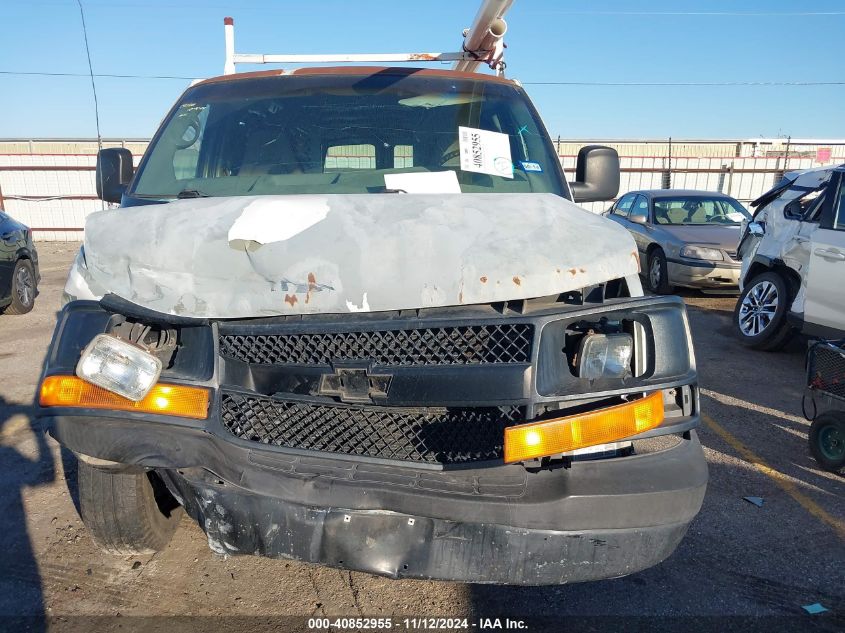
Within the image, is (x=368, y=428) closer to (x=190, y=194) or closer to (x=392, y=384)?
(x=392, y=384)

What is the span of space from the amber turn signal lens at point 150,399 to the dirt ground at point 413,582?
0.95 m

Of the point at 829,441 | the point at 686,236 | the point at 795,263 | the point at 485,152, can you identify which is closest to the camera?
the point at 485,152

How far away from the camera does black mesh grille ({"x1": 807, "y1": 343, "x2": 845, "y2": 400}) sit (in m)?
3.88

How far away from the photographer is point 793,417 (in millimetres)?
4871

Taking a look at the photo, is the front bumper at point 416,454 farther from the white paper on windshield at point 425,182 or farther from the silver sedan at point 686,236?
the silver sedan at point 686,236

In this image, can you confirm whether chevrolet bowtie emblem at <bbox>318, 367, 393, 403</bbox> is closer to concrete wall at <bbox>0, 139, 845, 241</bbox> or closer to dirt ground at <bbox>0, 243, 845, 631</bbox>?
dirt ground at <bbox>0, 243, 845, 631</bbox>

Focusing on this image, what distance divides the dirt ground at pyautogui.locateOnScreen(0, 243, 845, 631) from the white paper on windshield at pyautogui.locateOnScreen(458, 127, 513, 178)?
1.93 metres

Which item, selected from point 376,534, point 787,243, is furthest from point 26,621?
point 787,243

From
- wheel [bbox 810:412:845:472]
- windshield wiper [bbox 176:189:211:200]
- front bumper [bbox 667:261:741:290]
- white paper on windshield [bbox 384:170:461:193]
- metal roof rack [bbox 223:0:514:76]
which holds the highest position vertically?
metal roof rack [bbox 223:0:514:76]

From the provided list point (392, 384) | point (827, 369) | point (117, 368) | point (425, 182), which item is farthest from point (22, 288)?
point (827, 369)

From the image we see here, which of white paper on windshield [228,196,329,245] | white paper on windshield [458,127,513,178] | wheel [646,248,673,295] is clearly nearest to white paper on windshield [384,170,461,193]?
white paper on windshield [458,127,513,178]

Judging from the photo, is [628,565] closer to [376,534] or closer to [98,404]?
[376,534]

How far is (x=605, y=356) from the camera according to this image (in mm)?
2131

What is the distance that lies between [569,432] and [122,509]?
6.03 feet
